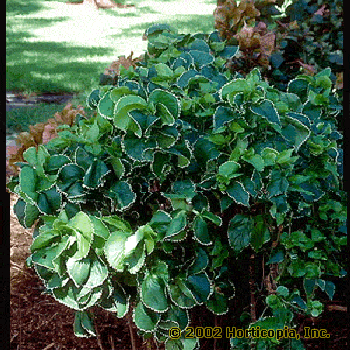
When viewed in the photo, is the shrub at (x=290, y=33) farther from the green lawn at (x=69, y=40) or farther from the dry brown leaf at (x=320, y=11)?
the green lawn at (x=69, y=40)

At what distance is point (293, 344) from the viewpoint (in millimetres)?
2184

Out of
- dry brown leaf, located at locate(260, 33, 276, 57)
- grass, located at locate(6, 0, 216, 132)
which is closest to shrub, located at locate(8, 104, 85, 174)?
dry brown leaf, located at locate(260, 33, 276, 57)

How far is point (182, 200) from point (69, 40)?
5451mm

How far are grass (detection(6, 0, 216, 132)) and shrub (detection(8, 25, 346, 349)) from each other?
4156 millimetres

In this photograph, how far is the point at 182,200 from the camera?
1.83 metres

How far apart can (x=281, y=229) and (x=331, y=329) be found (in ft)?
2.59

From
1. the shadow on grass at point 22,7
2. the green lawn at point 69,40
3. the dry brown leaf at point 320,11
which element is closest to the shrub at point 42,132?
the dry brown leaf at point 320,11

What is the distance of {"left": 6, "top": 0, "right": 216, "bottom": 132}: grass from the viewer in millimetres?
6398

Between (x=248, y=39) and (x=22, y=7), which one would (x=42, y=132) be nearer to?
(x=248, y=39)

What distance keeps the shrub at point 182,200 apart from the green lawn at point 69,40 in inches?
172

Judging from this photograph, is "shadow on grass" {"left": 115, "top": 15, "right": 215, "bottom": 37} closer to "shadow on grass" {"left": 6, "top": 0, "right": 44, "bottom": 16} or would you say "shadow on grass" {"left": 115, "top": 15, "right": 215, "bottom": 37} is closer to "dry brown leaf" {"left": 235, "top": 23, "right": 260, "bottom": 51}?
"shadow on grass" {"left": 6, "top": 0, "right": 44, "bottom": 16}

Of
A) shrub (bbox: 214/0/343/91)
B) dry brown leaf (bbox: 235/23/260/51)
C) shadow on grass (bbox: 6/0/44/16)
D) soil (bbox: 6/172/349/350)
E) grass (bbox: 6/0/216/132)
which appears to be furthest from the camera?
shadow on grass (bbox: 6/0/44/16)

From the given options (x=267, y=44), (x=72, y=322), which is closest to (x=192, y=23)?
(x=267, y=44)

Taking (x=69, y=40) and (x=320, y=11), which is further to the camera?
(x=69, y=40)
